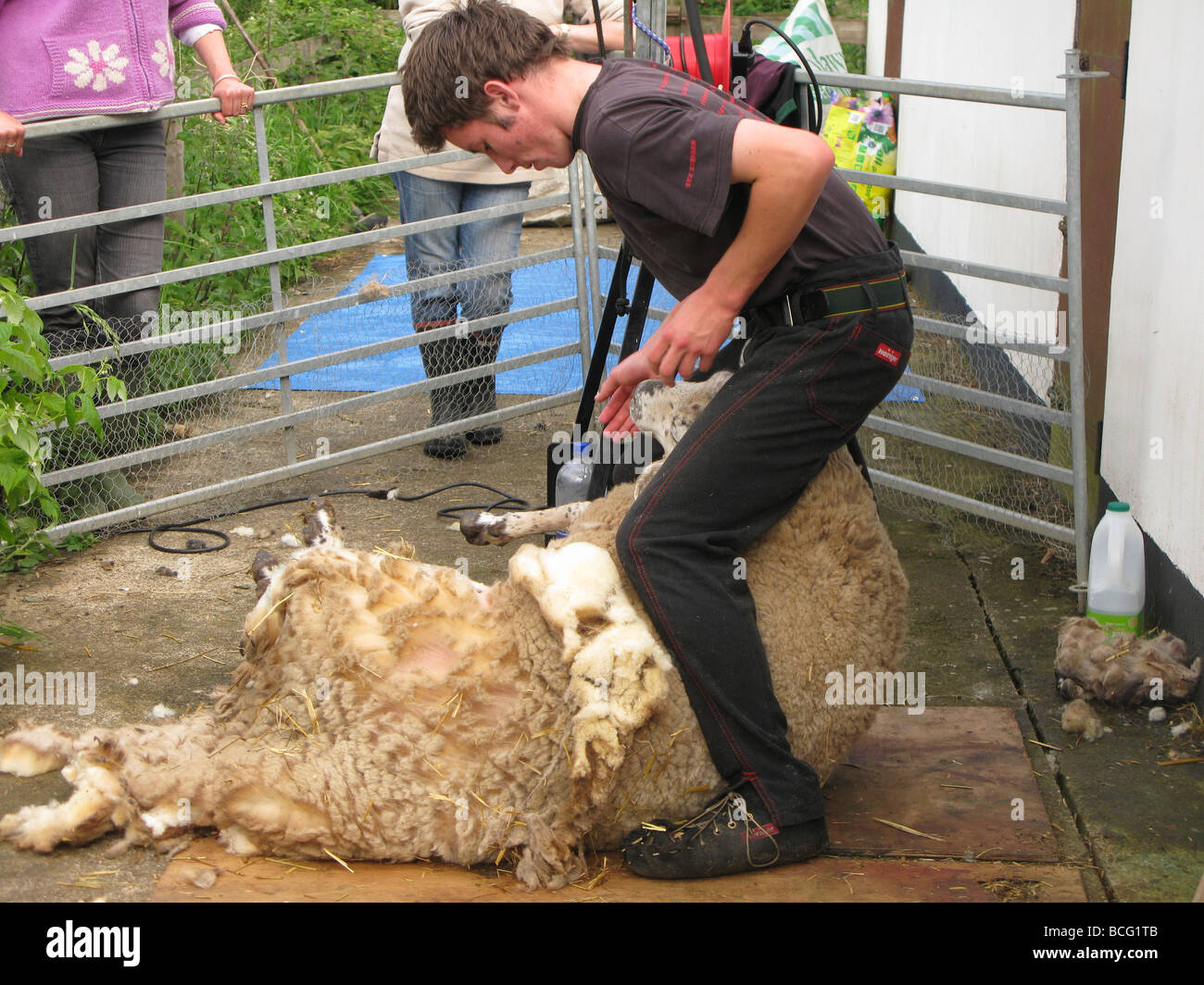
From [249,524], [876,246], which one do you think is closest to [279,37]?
[249,524]

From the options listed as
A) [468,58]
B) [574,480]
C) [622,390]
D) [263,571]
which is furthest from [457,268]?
[468,58]

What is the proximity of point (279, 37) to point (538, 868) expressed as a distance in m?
10.2

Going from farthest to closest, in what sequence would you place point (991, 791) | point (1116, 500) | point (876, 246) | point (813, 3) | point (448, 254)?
point (813, 3), point (448, 254), point (1116, 500), point (991, 791), point (876, 246)

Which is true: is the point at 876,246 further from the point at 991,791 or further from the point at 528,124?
the point at 991,791

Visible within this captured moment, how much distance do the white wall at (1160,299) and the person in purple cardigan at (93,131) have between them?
10.5 ft

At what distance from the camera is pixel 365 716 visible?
9.91 feet

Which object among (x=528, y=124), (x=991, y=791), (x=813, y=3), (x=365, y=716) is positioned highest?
(x=813, y=3)

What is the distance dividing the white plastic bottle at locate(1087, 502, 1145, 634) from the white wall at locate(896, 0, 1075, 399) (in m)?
1.16

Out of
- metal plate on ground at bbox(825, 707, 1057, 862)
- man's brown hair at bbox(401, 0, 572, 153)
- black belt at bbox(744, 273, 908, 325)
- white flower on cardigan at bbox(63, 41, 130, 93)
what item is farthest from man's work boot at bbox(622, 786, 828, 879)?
white flower on cardigan at bbox(63, 41, 130, 93)

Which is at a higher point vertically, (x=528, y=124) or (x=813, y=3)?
(x=813, y=3)

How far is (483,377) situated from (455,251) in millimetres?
584

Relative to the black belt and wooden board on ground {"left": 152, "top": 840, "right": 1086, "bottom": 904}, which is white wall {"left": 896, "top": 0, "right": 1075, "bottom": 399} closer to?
the black belt

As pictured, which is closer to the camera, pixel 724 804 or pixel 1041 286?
pixel 724 804

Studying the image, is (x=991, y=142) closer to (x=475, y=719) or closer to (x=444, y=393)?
(x=444, y=393)
